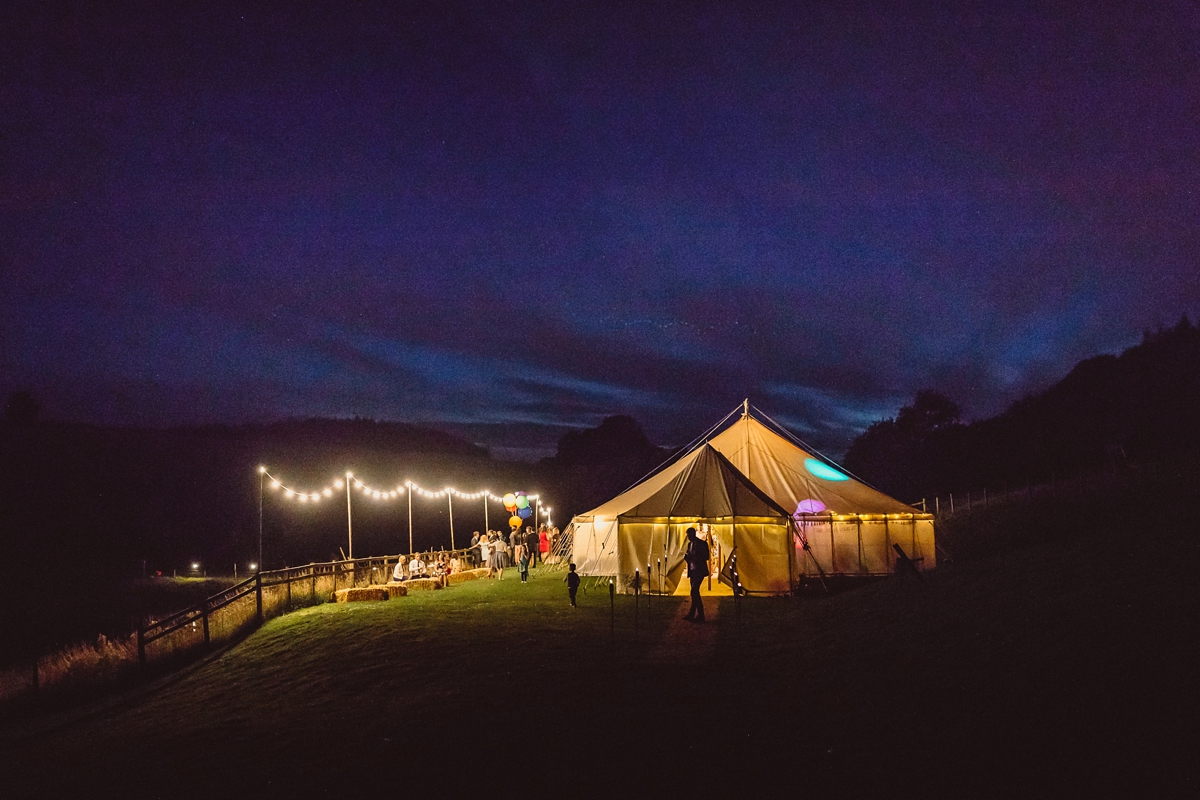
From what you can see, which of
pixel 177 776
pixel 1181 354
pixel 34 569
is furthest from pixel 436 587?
pixel 1181 354

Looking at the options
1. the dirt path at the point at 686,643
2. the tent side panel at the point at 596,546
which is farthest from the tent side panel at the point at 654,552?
the dirt path at the point at 686,643

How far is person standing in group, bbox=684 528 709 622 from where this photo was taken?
42.9ft

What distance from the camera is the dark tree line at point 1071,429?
41.8 metres

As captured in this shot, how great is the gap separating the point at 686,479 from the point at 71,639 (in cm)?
1679

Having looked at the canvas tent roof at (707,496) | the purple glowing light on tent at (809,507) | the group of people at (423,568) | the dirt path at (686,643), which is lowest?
the dirt path at (686,643)

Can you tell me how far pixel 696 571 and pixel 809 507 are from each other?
7584mm

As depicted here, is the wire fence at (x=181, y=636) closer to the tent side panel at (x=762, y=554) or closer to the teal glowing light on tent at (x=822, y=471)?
the tent side panel at (x=762, y=554)

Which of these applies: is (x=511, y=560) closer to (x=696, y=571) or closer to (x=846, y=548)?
(x=846, y=548)

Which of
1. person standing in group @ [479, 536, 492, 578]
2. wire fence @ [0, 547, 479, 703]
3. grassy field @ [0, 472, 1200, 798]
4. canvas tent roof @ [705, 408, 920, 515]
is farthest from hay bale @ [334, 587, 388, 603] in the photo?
canvas tent roof @ [705, 408, 920, 515]

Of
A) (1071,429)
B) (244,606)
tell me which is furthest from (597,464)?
(244,606)

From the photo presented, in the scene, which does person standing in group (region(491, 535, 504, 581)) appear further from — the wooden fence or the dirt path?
the dirt path

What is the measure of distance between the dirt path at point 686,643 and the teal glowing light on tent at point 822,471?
8335mm

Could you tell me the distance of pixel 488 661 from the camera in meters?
10.4

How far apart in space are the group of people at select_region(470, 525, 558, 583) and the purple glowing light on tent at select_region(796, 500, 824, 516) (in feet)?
23.3
